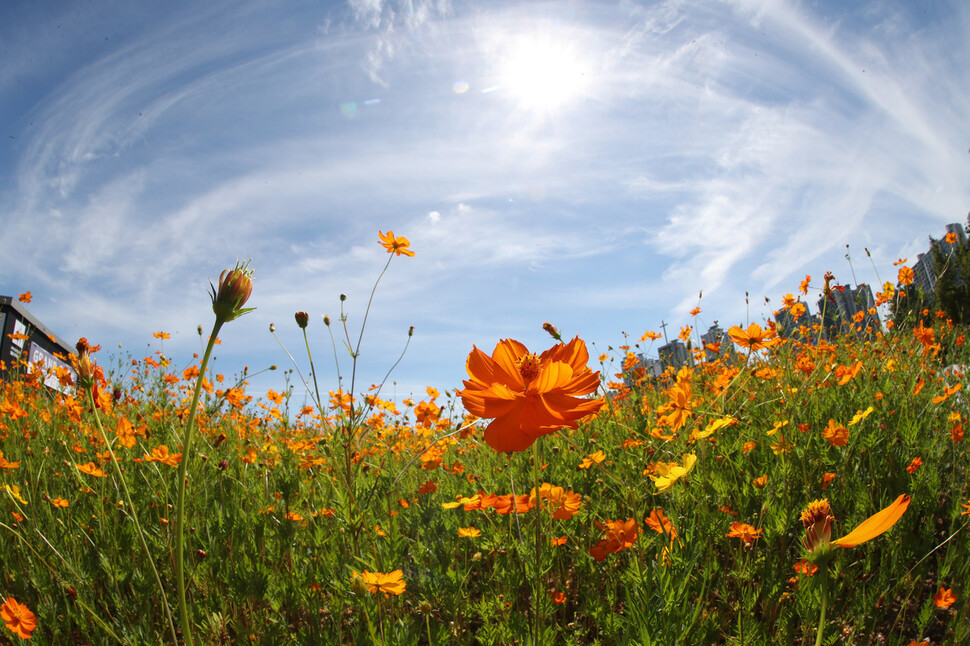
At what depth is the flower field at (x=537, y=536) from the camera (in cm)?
90

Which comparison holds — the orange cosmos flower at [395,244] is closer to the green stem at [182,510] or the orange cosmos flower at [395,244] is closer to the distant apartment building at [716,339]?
the green stem at [182,510]

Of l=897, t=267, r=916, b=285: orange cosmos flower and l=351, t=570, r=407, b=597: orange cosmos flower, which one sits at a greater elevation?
l=897, t=267, r=916, b=285: orange cosmos flower

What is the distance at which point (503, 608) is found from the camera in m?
1.27

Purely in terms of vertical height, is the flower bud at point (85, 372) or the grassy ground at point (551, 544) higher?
the flower bud at point (85, 372)

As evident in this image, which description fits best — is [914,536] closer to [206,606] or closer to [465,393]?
[465,393]

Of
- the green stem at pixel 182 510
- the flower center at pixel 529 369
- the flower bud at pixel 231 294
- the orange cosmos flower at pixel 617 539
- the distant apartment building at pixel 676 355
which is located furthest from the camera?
the distant apartment building at pixel 676 355

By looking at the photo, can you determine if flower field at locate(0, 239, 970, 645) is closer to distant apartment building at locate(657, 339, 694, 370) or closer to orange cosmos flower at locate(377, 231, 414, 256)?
orange cosmos flower at locate(377, 231, 414, 256)

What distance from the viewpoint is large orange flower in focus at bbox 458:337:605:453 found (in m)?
0.72

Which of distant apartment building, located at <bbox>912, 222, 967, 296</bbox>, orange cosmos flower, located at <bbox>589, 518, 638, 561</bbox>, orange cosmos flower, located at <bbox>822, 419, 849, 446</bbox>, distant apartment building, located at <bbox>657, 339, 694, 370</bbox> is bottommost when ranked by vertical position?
orange cosmos flower, located at <bbox>589, 518, 638, 561</bbox>

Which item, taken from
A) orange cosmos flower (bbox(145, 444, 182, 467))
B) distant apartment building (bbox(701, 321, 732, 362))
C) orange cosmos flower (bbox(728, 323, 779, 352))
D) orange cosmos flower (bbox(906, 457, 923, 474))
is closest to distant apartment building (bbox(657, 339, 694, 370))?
distant apartment building (bbox(701, 321, 732, 362))

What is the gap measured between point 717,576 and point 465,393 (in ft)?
3.55

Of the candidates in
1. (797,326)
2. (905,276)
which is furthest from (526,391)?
(905,276)

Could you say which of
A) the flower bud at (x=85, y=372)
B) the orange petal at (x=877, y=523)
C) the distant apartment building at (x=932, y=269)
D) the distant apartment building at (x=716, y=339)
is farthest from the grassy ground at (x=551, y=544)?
the distant apartment building at (x=932, y=269)

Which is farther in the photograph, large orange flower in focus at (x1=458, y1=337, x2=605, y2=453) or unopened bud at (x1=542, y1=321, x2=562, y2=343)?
unopened bud at (x1=542, y1=321, x2=562, y2=343)
